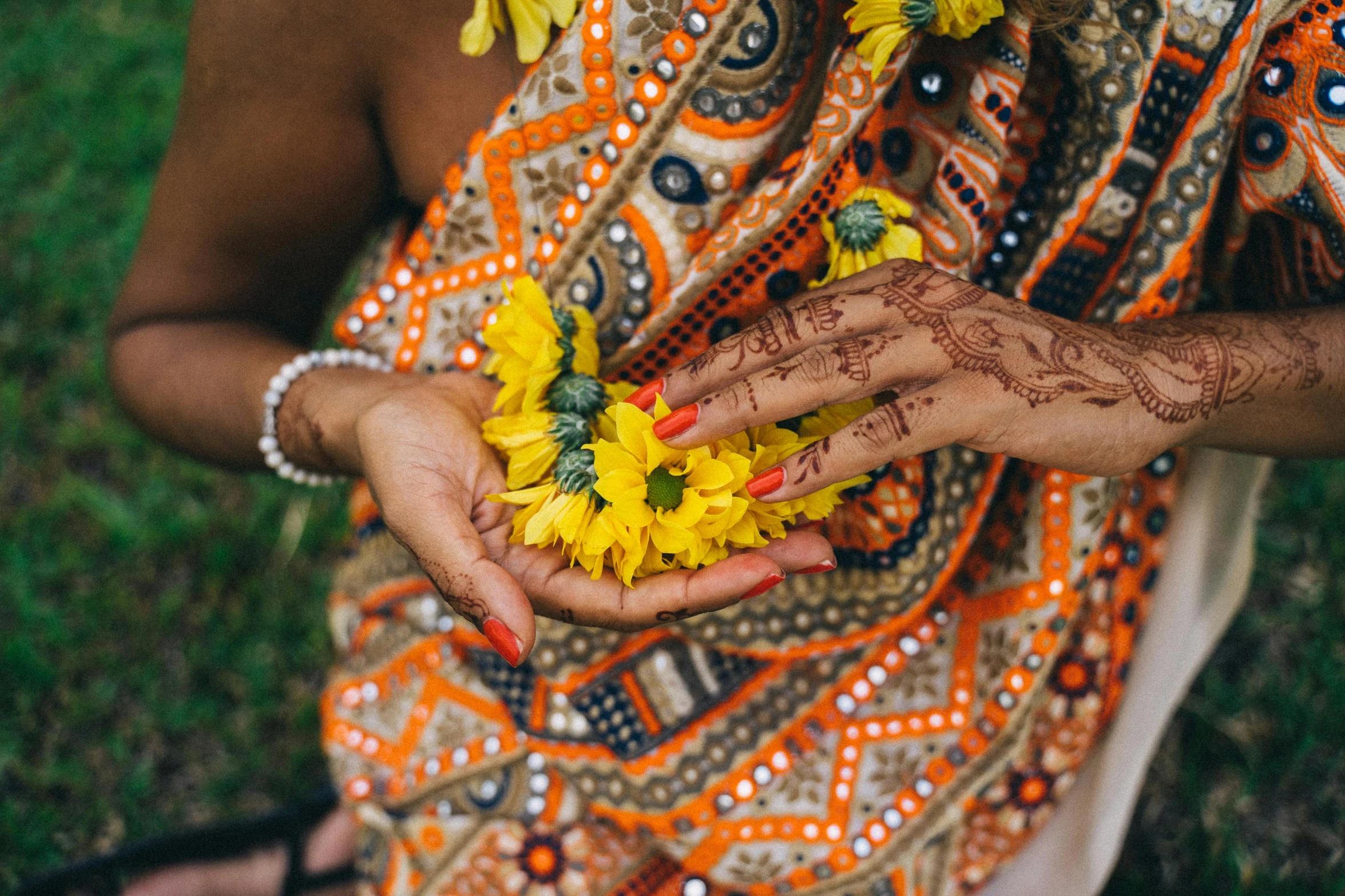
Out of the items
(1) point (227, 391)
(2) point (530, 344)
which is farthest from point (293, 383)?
(2) point (530, 344)

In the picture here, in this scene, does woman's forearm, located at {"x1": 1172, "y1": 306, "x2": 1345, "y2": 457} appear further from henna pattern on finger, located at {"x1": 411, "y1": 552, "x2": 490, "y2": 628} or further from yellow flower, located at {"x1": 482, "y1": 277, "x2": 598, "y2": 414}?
henna pattern on finger, located at {"x1": 411, "y1": 552, "x2": 490, "y2": 628}

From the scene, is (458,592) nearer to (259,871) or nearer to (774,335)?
(774,335)

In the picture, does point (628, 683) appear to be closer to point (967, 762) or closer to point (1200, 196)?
point (967, 762)

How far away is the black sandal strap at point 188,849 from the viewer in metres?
1.90

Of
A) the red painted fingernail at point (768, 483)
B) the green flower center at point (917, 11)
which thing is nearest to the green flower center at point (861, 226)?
the green flower center at point (917, 11)

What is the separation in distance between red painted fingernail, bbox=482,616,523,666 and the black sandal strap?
1.25 meters

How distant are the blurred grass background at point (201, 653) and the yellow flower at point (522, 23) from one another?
173cm

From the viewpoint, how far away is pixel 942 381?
1.06 meters

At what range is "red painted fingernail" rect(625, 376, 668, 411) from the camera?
1.08m

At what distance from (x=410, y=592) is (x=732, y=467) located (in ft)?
2.36

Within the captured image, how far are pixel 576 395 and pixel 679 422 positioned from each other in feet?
0.57

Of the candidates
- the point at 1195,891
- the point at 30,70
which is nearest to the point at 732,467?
the point at 1195,891

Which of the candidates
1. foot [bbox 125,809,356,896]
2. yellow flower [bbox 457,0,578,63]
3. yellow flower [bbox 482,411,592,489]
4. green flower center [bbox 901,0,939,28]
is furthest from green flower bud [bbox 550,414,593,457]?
foot [bbox 125,809,356,896]

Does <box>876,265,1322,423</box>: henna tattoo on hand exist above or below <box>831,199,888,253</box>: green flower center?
below
